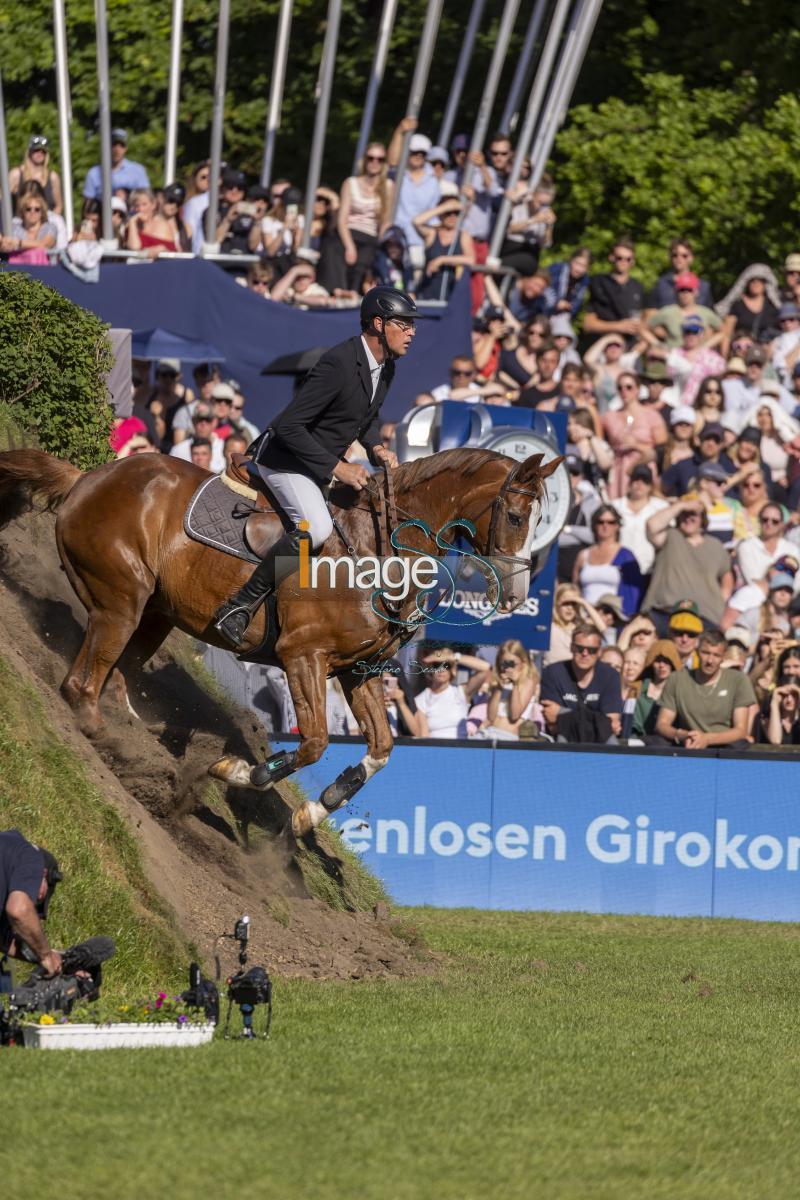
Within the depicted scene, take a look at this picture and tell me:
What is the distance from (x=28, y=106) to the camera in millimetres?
28188

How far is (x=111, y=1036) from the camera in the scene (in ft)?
27.3

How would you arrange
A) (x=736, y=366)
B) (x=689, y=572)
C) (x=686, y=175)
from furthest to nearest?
(x=686, y=175) < (x=736, y=366) < (x=689, y=572)

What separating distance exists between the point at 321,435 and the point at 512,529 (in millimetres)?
1272

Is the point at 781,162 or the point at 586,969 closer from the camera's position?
the point at 586,969

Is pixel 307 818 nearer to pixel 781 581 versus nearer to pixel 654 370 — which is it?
pixel 781 581

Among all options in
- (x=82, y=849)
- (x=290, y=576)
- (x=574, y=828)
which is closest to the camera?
(x=82, y=849)

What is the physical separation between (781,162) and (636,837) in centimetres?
1359

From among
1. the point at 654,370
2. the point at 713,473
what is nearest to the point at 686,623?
the point at 713,473

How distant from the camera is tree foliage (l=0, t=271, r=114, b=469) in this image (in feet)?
41.0

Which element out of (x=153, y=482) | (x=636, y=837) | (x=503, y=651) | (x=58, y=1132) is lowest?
(x=636, y=837)

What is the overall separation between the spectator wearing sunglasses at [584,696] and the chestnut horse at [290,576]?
14.6ft

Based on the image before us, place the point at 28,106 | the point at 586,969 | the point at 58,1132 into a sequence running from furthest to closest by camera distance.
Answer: the point at 28,106 → the point at 586,969 → the point at 58,1132

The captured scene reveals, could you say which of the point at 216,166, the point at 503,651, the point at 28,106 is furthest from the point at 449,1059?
the point at 28,106

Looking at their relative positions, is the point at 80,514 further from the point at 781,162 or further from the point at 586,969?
the point at 781,162
